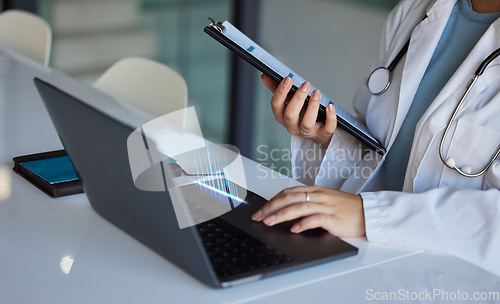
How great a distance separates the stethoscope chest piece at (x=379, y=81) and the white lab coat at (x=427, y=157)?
15 millimetres

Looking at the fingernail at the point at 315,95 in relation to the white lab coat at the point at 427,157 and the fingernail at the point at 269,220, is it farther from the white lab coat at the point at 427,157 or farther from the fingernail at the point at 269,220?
the fingernail at the point at 269,220

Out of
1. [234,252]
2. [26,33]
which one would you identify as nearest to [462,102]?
[234,252]

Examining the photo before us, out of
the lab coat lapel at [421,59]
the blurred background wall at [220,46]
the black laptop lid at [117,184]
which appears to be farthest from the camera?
the blurred background wall at [220,46]

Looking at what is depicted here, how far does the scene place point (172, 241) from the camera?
844 millimetres

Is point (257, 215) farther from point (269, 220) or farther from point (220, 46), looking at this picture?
point (220, 46)

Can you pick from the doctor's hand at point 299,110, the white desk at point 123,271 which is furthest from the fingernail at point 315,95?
the white desk at point 123,271

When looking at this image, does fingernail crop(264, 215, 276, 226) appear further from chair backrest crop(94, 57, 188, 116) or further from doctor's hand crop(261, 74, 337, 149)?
chair backrest crop(94, 57, 188, 116)

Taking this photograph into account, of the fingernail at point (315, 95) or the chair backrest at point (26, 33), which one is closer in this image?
the fingernail at point (315, 95)

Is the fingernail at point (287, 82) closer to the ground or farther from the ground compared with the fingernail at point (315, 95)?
farther from the ground

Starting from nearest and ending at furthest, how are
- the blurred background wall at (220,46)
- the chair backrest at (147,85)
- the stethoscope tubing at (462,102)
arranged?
1. the stethoscope tubing at (462,102)
2. the chair backrest at (147,85)
3. the blurred background wall at (220,46)

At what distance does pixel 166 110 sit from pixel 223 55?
161 centimetres

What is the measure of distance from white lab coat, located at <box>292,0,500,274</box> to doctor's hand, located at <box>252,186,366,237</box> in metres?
0.02

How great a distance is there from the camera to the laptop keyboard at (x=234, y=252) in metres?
0.85

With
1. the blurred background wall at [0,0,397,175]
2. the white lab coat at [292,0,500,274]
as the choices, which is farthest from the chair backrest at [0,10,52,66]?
the white lab coat at [292,0,500,274]
